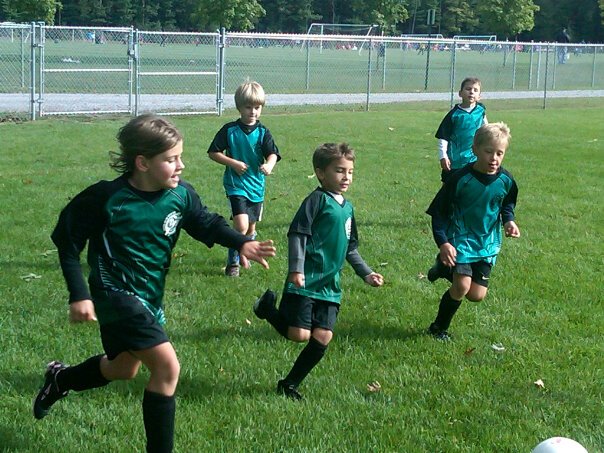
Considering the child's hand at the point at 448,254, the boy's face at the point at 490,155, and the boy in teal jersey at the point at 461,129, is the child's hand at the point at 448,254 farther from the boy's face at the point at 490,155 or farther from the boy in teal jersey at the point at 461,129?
the boy in teal jersey at the point at 461,129

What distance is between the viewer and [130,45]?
68.9ft

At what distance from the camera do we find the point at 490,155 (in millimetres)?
5754

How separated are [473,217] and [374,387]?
58.2 inches

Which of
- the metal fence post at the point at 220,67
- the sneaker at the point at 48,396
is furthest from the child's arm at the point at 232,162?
the metal fence post at the point at 220,67

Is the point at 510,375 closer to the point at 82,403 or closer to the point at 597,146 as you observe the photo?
the point at 82,403

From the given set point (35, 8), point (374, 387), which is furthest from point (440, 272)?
point (35, 8)

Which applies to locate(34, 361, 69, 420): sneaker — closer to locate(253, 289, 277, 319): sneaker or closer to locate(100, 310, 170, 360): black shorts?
locate(100, 310, 170, 360): black shorts

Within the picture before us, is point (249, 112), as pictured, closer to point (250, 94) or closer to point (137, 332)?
point (250, 94)

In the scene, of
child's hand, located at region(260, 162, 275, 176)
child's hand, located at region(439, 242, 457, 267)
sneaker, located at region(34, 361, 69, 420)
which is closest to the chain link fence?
child's hand, located at region(260, 162, 275, 176)

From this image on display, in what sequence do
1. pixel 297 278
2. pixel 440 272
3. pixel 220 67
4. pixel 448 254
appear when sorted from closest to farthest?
pixel 297 278, pixel 448 254, pixel 440 272, pixel 220 67

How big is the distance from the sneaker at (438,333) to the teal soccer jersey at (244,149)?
2.22 m

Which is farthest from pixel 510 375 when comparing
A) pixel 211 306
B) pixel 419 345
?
pixel 211 306

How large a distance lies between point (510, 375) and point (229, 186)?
10.6 ft

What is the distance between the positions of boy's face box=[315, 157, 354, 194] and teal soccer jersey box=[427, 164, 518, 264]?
1.16 m
